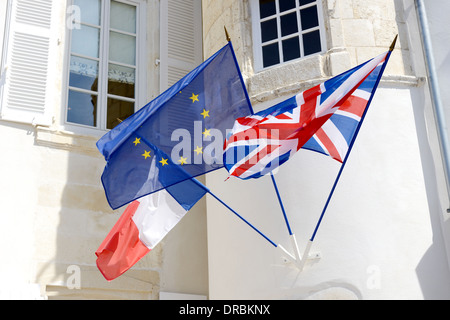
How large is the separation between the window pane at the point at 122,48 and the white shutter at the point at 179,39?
1.19ft

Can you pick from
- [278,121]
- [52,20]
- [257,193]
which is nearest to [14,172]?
[52,20]

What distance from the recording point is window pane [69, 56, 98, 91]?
750 cm

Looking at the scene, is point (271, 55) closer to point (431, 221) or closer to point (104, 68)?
point (104, 68)

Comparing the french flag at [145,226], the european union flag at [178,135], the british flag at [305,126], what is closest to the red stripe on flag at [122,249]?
the french flag at [145,226]

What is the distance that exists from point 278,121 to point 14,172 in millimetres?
2969

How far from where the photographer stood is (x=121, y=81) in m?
7.76

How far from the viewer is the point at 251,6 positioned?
718 cm

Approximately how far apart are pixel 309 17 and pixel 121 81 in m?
2.37

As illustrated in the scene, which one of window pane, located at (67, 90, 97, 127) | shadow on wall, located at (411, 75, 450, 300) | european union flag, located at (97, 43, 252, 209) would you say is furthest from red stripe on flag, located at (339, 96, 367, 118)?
window pane, located at (67, 90, 97, 127)

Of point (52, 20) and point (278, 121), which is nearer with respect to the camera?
point (278, 121)

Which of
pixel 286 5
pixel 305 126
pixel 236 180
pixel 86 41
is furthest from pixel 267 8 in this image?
pixel 305 126

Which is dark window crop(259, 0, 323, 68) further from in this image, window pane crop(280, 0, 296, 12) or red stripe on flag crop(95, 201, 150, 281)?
red stripe on flag crop(95, 201, 150, 281)

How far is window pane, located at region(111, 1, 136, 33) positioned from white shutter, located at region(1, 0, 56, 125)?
2.77 feet

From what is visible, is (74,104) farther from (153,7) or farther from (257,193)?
(257,193)
